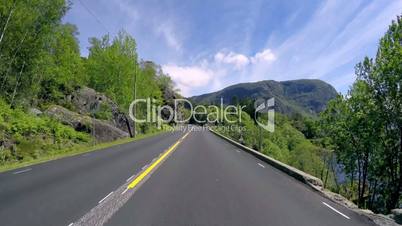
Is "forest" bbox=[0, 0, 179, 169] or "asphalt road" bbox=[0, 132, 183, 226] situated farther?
"forest" bbox=[0, 0, 179, 169]

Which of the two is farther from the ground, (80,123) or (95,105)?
(95,105)

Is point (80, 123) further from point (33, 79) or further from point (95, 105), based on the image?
point (95, 105)

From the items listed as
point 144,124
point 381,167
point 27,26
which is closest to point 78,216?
point 27,26

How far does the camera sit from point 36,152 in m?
17.9

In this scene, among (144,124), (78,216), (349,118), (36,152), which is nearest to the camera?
(78,216)

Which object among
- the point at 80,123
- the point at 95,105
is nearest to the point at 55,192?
the point at 80,123

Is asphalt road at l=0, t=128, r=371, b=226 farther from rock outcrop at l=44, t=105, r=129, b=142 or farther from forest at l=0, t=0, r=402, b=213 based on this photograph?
rock outcrop at l=44, t=105, r=129, b=142

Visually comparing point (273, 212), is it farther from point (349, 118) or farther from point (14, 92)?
point (14, 92)

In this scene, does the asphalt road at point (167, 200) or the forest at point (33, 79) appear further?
the forest at point (33, 79)

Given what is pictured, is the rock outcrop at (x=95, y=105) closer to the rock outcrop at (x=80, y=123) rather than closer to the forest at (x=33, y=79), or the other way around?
the forest at (x=33, y=79)

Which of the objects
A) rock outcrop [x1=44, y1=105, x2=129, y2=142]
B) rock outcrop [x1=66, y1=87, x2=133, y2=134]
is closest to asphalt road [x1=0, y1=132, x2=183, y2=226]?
rock outcrop [x1=44, y1=105, x2=129, y2=142]

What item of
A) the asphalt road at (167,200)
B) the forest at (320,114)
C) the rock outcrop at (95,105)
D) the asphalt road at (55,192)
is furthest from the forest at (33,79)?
the asphalt road at (167,200)

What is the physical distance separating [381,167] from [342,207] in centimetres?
1642

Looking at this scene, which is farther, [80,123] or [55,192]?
[80,123]
